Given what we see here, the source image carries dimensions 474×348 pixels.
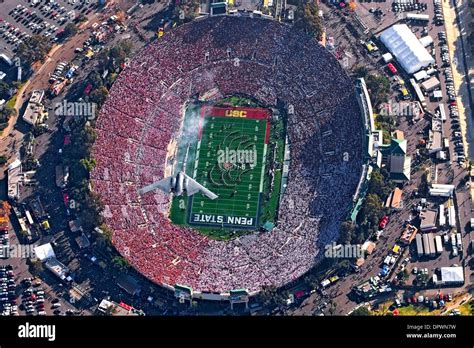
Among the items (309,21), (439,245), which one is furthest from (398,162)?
(309,21)

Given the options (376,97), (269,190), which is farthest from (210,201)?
(376,97)

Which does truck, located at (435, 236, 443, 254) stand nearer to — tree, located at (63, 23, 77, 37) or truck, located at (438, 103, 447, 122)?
truck, located at (438, 103, 447, 122)

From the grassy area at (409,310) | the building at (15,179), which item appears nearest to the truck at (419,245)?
the grassy area at (409,310)

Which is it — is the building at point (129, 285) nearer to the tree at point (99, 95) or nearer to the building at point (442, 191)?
the tree at point (99, 95)

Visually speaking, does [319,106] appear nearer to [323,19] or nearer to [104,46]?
[323,19]

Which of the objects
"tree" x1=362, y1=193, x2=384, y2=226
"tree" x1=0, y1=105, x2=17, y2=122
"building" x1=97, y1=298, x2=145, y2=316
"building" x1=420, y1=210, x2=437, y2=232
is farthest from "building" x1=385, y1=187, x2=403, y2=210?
"tree" x1=0, y1=105, x2=17, y2=122
